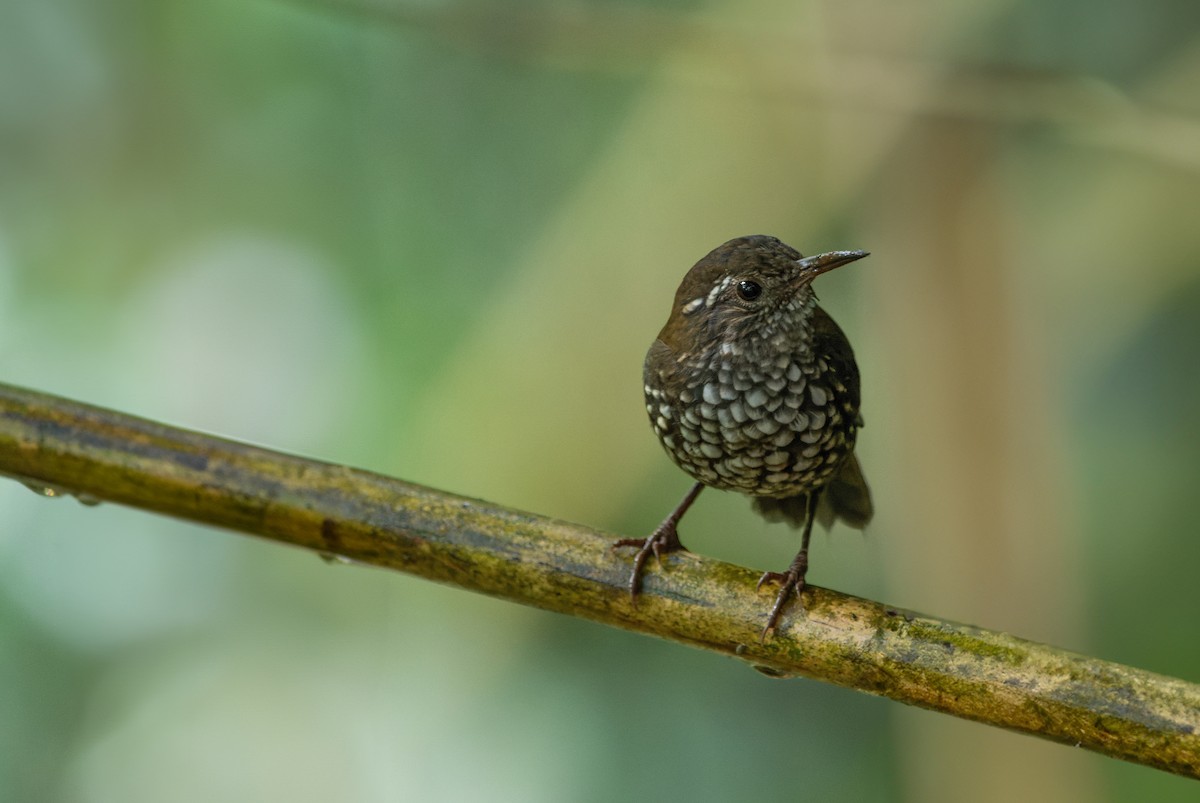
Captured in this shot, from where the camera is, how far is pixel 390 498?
8.54 feet

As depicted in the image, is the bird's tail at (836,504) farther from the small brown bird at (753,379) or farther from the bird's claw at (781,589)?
the bird's claw at (781,589)

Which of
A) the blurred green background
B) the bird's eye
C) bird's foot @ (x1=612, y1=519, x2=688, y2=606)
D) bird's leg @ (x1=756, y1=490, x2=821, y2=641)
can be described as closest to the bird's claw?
bird's leg @ (x1=756, y1=490, x2=821, y2=641)

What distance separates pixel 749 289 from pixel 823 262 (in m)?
0.20

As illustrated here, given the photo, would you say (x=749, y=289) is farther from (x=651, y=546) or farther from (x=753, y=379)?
(x=651, y=546)

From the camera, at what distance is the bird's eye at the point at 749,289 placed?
8.96 ft

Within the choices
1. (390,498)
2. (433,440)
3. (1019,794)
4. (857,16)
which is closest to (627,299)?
(433,440)

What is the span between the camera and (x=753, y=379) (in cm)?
282

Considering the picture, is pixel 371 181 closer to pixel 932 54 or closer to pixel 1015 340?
pixel 932 54

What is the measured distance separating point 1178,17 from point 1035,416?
211 centimetres

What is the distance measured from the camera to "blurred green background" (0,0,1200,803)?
4668 millimetres

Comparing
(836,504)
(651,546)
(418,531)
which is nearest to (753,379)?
(651,546)

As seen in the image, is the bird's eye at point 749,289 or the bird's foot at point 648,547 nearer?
the bird's foot at point 648,547

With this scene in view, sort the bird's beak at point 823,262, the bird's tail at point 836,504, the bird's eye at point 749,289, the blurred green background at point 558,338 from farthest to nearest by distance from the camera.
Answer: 1. the blurred green background at point 558,338
2. the bird's tail at point 836,504
3. the bird's eye at point 749,289
4. the bird's beak at point 823,262

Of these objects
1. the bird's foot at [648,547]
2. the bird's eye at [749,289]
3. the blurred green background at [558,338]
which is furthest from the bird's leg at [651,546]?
the blurred green background at [558,338]
